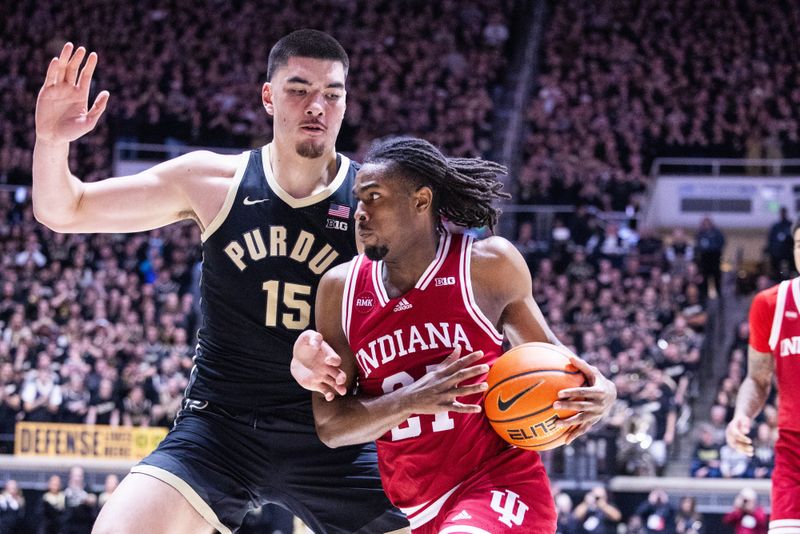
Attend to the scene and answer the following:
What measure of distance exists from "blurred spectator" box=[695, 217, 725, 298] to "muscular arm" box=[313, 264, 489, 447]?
1380 cm

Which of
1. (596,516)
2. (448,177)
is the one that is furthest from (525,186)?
(448,177)

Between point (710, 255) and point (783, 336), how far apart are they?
39.9 ft

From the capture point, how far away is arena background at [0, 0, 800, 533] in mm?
13336

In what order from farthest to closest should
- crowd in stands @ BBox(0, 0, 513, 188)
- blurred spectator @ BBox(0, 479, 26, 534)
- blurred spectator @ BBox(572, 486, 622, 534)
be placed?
crowd in stands @ BBox(0, 0, 513, 188) → blurred spectator @ BBox(0, 479, 26, 534) → blurred spectator @ BBox(572, 486, 622, 534)

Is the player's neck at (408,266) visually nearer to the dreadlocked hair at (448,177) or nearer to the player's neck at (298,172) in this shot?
the dreadlocked hair at (448,177)

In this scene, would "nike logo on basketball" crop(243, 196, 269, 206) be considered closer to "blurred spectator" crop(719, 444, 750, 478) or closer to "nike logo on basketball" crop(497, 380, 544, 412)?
"nike logo on basketball" crop(497, 380, 544, 412)

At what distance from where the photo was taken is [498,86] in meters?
22.6

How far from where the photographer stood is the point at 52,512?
507 inches

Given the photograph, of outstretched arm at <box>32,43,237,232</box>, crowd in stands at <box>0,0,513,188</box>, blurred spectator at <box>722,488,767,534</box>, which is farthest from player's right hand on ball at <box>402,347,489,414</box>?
crowd in stands at <box>0,0,513,188</box>

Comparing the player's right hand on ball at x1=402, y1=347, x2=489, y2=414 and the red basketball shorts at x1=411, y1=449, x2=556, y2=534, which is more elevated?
the player's right hand on ball at x1=402, y1=347, x2=489, y2=414

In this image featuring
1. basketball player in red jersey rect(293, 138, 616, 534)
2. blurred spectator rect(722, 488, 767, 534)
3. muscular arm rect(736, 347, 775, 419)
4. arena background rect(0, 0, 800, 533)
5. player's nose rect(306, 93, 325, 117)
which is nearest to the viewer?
basketball player in red jersey rect(293, 138, 616, 534)

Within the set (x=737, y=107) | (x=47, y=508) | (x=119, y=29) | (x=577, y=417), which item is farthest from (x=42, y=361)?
(x=737, y=107)

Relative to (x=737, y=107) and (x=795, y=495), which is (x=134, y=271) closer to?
(x=737, y=107)

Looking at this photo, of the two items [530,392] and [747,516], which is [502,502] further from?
[747,516]
